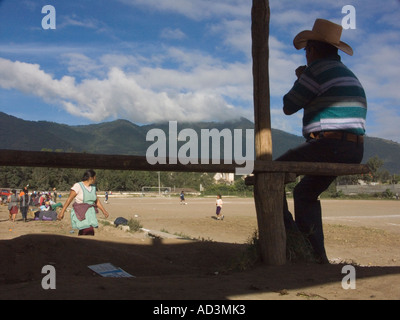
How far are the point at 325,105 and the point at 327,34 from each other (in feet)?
2.30

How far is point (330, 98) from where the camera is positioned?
12.1 ft

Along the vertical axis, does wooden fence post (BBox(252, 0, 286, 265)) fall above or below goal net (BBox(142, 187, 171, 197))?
above

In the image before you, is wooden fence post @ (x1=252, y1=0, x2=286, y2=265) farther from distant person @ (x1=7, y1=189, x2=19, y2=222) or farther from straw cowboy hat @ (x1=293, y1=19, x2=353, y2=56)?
distant person @ (x1=7, y1=189, x2=19, y2=222)

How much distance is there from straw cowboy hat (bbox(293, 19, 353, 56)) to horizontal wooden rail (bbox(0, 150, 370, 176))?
1140mm

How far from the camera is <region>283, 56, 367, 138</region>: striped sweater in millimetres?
3670

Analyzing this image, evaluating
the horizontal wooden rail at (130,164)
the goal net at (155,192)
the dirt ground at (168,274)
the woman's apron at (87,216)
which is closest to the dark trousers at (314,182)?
the horizontal wooden rail at (130,164)

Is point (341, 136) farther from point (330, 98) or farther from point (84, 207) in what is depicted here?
point (84, 207)

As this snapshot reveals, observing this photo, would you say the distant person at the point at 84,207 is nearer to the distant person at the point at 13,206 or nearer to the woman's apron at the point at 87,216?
the woman's apron at the point at 87,216

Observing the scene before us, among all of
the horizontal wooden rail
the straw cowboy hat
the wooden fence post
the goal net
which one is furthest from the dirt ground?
the goal net

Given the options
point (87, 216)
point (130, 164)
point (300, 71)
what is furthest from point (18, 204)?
point (300, 71)

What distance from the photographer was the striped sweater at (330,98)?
12.0 ft

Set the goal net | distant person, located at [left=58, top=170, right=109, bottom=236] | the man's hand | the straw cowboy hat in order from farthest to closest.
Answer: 1. the goal net
2. distant person, located at [left=58, top=170, right=109, bottom=236]
3. the man's hand
4. the straw cowboy hat

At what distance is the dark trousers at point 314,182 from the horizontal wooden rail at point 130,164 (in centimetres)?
11
